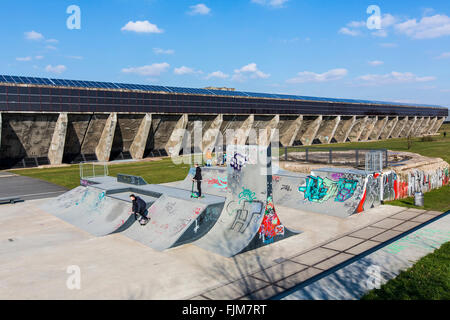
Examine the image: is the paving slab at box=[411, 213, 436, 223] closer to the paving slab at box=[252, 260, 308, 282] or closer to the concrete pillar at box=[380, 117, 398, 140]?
the paving slab at box=[252, 260, 308, 282]

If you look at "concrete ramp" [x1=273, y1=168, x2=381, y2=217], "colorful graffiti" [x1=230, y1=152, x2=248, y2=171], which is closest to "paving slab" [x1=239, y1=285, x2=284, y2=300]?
"colorful graffiti" [x1=230, y1=152, x2=248, y2=171]

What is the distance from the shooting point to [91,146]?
46625 millimetres

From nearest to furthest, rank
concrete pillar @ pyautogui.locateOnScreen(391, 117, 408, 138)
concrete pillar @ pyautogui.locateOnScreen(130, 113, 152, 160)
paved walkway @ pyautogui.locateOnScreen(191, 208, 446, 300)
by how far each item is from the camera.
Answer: paved walkway @ pyautogui.locateOnScreen(191, 208, 446, 300) < concrete pillar @ pyautogui.locateOnScreen(130, 113, 152, 160) < concrete pillar @ pyautogui.locateOnScreen(391, 117, 408, 138)

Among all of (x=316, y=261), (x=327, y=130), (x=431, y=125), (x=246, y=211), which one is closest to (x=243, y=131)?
(x=327, y=130)

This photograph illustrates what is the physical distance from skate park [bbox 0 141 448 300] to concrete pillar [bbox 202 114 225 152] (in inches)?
1441

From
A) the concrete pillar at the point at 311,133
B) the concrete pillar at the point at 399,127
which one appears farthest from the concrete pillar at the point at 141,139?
the concrete pillar at the point at 399,127

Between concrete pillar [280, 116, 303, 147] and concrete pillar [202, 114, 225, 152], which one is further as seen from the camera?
concrete pillar [280, 116, 303, 147]

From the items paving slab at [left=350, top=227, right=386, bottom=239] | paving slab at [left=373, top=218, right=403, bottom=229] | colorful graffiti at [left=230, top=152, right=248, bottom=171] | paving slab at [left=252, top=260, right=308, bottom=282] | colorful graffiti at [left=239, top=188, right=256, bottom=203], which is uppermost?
colorful graffiti at [left=230, top=152, right=248, bottom=171]

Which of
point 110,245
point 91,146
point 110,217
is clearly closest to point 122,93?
point 91,146

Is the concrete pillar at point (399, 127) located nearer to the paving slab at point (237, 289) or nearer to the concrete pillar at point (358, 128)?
the concrete pillar at point (358, 128)

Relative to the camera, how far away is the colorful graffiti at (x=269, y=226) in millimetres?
12680

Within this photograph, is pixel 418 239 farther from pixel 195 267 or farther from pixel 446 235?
pixel 195 267

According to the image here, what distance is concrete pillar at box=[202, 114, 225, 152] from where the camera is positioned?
55500mm

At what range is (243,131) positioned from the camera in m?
61.1
